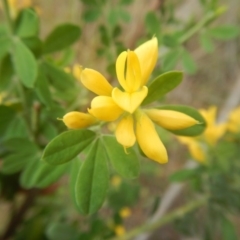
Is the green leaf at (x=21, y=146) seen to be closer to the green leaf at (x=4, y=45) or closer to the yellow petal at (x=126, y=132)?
the green leaf at (x=4, y=45)

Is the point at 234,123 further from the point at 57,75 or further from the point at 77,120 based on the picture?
the point at 77,120

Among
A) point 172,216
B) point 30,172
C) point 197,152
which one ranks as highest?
point 30,172

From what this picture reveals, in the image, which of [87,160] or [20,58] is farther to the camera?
[20,58]

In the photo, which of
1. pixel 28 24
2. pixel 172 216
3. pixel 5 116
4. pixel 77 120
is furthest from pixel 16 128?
pixel 172 216

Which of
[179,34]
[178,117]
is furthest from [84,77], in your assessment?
[179,34]

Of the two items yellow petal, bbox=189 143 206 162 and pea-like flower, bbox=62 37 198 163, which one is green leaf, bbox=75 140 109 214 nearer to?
pea-like flower, bbox=62 37 198 163

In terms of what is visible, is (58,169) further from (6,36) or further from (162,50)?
(162,50)

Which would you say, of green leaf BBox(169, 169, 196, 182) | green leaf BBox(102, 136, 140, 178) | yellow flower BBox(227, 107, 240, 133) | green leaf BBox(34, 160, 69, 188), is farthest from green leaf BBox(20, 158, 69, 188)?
yellow flower BBox(227, 107, 240, 133)
